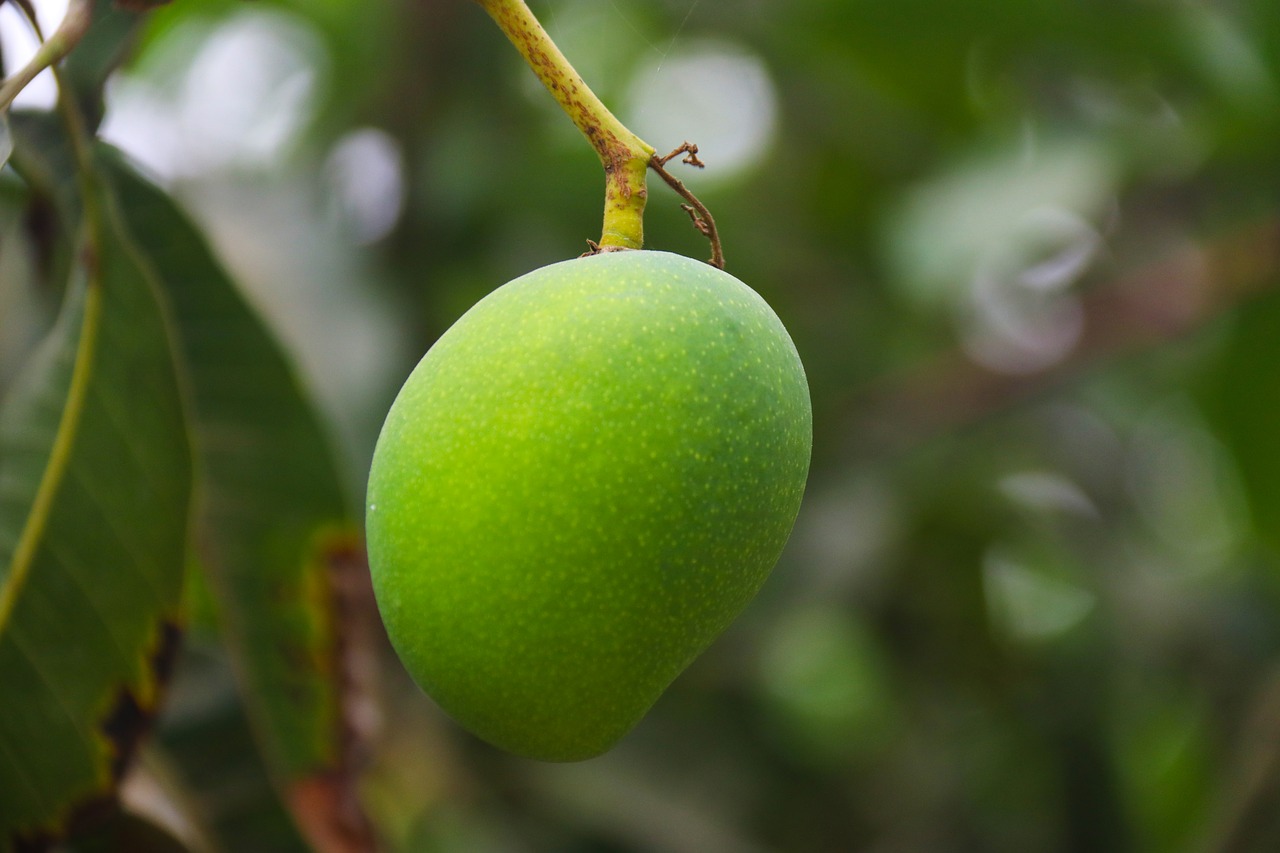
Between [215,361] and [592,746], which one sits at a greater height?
[215,361]

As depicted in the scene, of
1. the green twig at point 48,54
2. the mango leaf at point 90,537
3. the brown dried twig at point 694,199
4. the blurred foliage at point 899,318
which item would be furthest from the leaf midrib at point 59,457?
the blurred foliage at point 899,318

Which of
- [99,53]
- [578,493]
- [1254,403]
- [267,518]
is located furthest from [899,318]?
[578,493]

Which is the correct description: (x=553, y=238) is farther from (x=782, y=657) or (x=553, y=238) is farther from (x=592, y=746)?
(x=592, y=746)

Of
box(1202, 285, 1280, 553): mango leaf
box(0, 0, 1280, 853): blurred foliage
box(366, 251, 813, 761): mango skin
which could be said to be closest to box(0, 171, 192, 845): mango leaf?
box(366, 251, 813, 761): mango skin

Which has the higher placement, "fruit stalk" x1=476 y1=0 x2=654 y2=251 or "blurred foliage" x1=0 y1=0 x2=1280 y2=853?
"blurred foliage" x1=0 y1=0 x2=1280 y2=853

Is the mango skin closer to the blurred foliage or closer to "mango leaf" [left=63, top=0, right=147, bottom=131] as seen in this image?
"mango leaf" [left=63, top=0, right=147, bottom=131]

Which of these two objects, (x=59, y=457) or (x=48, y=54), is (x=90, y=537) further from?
(x=48, y=54)

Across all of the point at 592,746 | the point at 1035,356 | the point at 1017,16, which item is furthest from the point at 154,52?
the point at 592,746
